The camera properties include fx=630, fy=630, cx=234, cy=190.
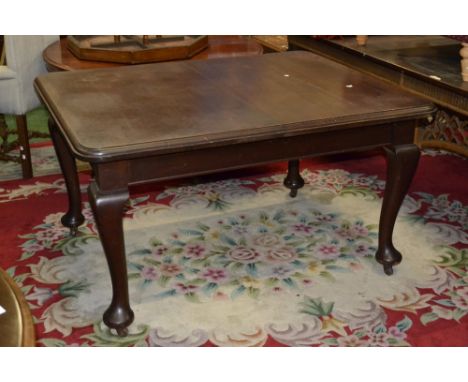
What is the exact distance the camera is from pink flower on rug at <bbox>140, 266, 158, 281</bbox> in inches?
93.7

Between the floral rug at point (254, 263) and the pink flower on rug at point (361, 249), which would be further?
the pink flower on rug at point (361, 249)

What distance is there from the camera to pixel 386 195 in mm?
2305

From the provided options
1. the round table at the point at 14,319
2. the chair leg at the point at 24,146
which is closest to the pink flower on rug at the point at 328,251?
the round table at the point at 14,319

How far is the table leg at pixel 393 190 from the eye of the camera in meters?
2.19

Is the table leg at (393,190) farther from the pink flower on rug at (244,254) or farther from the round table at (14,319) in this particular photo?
the round table at (14,319)

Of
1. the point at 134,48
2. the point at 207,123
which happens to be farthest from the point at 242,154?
the point at 134,48

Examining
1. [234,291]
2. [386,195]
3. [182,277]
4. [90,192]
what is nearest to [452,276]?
[386,195]

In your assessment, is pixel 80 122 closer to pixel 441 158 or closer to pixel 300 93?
pixel 300 93

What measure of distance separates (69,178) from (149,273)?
0.52m

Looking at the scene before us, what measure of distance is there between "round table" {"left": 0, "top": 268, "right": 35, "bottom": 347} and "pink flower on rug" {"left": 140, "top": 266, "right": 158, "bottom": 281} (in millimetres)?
1041

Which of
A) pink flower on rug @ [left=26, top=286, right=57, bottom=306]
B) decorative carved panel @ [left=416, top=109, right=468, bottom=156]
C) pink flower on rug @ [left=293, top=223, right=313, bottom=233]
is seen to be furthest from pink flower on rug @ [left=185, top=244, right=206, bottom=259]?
decorative carved panel @ [left=416, top=109, right=468, bottom=156]

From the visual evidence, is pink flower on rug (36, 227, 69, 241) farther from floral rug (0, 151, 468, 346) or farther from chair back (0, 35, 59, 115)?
chair back (0, 35, 59, 115)

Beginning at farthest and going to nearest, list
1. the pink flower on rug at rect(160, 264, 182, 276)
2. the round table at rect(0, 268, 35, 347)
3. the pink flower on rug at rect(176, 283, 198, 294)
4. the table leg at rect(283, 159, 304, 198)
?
the table leg at rect(283, 159, 304, 198)
the pink flower on rug at rect(160, 264, 182, 276)
the pink flower on rug at rect(176, 283, 198, 294)
the round table at rect(0, 268, 35, 347)

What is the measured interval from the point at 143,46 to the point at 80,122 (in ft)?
4.65
